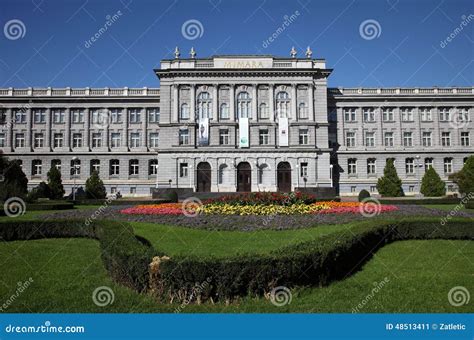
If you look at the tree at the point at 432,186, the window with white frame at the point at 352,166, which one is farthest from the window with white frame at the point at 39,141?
the tree at the point at 432,186

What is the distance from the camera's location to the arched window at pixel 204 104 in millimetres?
45938

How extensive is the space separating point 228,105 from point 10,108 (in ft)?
104

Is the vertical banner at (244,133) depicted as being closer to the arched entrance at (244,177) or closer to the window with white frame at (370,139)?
the arched entrance at (244,177)

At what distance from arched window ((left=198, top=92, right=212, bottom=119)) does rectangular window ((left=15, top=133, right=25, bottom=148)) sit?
1043 inches

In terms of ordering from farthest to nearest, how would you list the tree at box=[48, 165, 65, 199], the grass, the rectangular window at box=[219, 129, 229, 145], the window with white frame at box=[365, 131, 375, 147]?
the window with white frame at box=[365, 131, 375, 147]
the rectangular window at box=[219, 129, 229, 145]
the tree at box=[48, 165, 65, 199]
the grass

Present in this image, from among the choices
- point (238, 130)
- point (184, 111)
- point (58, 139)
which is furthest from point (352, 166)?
point (58, 139)

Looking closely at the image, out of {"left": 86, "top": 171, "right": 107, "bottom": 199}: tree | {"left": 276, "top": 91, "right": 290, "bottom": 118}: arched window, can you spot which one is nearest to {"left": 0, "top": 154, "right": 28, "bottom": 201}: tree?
{"left": 86, "top": 171, "right": 107, "bottom": 199}: tree

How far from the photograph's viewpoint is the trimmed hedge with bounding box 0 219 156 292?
7195 millimetres

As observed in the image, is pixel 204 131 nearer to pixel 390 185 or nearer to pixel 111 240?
pixel 390 185

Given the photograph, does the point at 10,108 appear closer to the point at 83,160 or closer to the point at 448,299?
the point at 83,160

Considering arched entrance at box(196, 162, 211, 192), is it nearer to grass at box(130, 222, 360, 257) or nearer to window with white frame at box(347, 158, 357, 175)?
window with white frame at box(347, 158, 357, 175)

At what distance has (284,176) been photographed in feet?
148

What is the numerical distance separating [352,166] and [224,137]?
19131mm

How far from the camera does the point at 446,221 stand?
43.9ft
